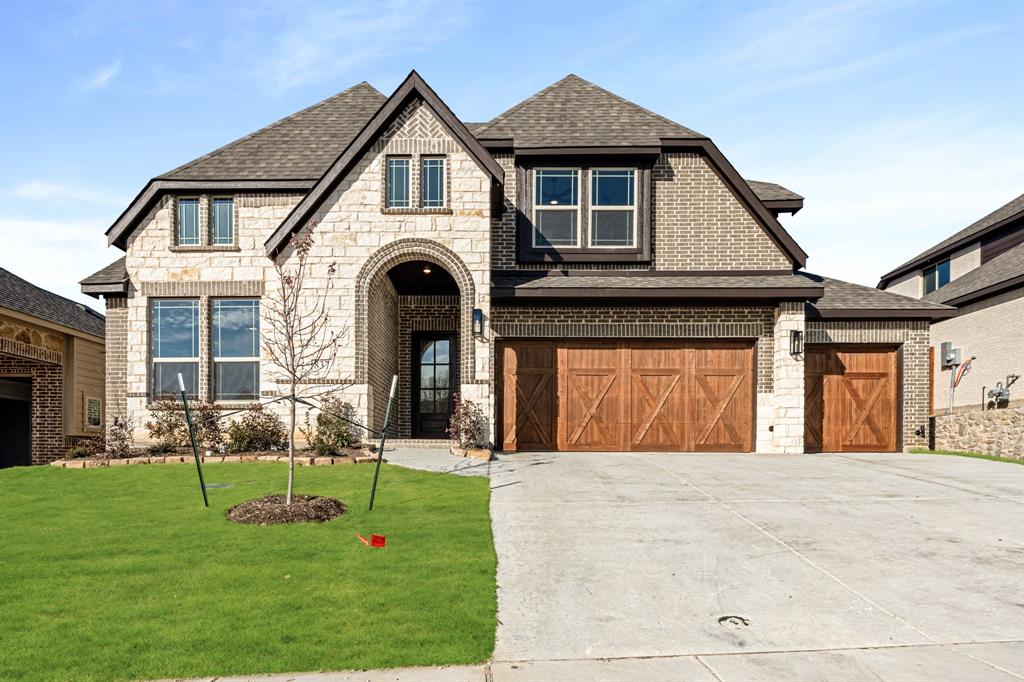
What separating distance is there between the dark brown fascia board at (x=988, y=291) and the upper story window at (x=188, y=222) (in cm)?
2241

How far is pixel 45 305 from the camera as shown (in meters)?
20.1

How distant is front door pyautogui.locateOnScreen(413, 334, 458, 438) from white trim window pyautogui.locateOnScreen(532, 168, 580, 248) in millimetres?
3970

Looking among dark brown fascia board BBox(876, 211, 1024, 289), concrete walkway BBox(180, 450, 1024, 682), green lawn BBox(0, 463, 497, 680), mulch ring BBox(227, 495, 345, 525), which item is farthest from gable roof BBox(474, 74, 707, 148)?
dark brown fascia board BBox(876, 211, 1024, 289)

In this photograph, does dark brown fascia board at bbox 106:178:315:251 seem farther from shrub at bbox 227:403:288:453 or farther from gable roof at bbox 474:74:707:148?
shrub at bbox 227:403:288:453

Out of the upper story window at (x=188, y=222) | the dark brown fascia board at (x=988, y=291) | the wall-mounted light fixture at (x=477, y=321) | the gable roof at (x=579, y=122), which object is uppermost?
the gable roof at (x=579, y=122)

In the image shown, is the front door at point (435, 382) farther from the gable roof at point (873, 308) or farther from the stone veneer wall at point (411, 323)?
the gable roof at point (873, 308)

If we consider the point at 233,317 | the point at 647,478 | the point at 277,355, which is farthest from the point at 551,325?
the point at 233,317

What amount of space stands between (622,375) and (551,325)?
79.5 inches

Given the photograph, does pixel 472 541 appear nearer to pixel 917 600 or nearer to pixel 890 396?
pixel 917 600

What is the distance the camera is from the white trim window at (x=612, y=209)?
52.3ft

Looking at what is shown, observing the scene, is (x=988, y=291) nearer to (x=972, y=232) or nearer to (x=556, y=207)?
(x=972, y=232)

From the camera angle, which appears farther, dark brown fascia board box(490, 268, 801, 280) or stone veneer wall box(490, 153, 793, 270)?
stone veneer wall box(490, 153, 793, 270)

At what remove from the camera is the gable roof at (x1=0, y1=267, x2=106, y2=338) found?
18.5 m

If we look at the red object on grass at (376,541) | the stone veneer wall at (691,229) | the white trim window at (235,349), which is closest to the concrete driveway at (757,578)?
the red object on grass at (376,541)
